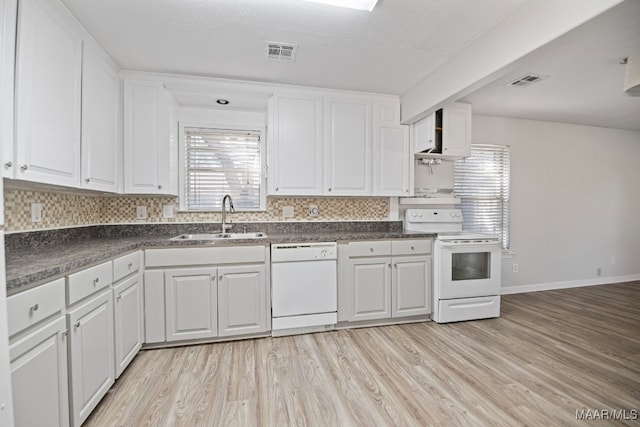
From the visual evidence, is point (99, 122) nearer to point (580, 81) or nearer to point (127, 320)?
point (127, 320)

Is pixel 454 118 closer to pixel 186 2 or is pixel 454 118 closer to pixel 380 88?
pixel 380 88

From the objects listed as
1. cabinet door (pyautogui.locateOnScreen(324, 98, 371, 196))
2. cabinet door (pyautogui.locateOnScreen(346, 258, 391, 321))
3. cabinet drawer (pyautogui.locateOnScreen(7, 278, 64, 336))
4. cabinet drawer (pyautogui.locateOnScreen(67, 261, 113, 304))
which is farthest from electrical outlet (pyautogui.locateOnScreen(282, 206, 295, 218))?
cabinet drawer (pyautogui.locateOnScreen(7, 278, 64, 336))

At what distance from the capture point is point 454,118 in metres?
3.16

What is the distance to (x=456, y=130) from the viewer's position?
10.4ft

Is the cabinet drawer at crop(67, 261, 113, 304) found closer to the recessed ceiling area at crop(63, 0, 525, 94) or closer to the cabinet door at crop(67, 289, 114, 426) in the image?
the cabinet door at crop(67, 289, 114, 426)

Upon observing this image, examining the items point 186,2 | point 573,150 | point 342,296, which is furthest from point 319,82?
point 573,150

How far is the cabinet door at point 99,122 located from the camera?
1947 mm

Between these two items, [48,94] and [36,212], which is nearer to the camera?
[48,94]

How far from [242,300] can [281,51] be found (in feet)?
6.79

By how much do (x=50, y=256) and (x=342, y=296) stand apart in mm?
2148

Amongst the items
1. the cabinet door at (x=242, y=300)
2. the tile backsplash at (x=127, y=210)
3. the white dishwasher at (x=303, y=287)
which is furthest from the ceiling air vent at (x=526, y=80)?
the cabinet door at (x=242, y=300)

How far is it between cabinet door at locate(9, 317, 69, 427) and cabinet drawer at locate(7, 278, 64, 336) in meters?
0.05

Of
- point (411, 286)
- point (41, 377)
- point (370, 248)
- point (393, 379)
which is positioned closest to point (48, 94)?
point (41, 377)

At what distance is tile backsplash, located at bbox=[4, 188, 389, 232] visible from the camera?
1.88 meters
